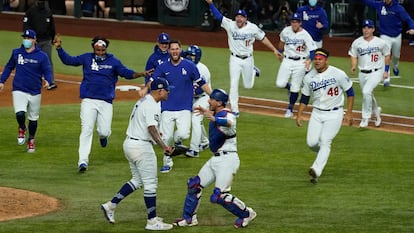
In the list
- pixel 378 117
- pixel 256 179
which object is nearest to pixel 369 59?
pixel 378 117

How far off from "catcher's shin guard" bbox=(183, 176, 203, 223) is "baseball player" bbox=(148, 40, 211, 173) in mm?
3574

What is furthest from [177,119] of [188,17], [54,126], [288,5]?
[188,17]

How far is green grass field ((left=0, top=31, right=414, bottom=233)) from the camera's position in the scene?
14.1 meters

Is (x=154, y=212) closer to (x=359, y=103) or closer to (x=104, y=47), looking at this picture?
(x=104, y=47)

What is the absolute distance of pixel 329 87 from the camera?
16.4 meters

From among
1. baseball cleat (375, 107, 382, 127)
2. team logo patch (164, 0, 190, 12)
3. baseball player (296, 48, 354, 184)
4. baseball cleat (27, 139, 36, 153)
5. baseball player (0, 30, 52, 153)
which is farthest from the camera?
team logo patch (164, 0, 190, 12)

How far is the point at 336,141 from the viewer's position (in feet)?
67.1

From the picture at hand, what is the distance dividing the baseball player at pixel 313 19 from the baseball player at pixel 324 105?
848cm

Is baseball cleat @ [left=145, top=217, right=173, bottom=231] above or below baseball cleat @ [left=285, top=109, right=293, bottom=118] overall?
above

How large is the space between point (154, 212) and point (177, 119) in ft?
13.0

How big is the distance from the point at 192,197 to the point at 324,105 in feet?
12.0

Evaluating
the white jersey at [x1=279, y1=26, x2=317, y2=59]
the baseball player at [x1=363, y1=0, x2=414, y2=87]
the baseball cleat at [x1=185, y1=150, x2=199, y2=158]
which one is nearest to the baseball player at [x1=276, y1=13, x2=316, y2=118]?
the white jersey at [x1=279, y1=26, x2=317, y2=59]

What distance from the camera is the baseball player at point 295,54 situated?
74.2 feet

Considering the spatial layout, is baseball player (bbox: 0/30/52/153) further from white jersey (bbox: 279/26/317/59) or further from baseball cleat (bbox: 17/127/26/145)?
white jersey (bbox: 279/26/317/59)
